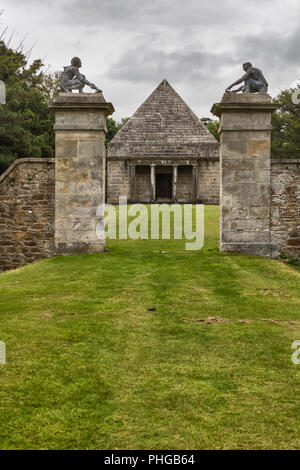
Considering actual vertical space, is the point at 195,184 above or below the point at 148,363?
above

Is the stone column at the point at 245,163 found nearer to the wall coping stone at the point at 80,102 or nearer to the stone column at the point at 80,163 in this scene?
the wall coping stone at the point at 80,102

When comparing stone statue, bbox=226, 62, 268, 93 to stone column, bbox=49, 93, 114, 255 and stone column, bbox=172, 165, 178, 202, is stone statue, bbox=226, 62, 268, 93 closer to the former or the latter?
stone column, bbox=49, 93, 114, 255

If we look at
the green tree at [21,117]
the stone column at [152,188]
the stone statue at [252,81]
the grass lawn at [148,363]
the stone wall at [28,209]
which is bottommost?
the grass lawn at [148,363]

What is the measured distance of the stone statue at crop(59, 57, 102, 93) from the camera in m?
10.7

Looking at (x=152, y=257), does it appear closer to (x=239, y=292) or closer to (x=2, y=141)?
(x=239, y=292)

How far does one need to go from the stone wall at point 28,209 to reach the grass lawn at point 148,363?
9.11 ft

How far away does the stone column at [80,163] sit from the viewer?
1048 centimetres

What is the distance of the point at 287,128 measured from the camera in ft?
128

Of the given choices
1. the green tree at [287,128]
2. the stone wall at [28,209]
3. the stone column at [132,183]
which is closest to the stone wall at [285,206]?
the stone wall at [28,209]

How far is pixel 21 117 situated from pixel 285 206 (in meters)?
23.8

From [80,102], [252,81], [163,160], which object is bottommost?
[80,102]

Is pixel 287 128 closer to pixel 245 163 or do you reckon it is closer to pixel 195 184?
pixel 195 184

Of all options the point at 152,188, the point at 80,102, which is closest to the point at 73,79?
the point at 80,102

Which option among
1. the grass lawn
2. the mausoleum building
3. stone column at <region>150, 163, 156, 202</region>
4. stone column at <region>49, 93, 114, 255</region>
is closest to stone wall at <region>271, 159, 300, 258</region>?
the grass lawn
